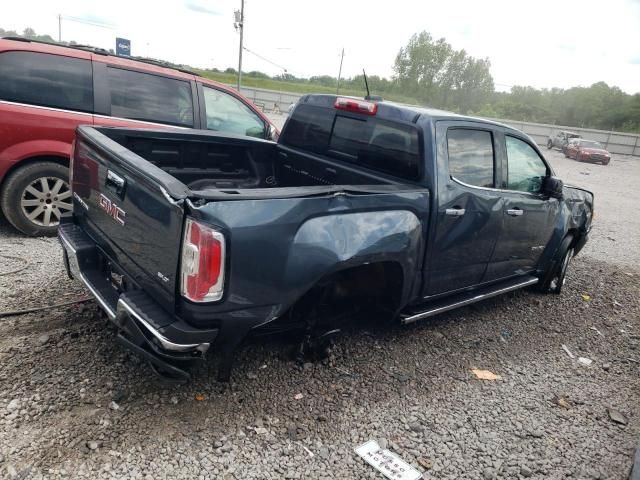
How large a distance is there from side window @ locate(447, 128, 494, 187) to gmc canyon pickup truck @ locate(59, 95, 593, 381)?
0.02 metres

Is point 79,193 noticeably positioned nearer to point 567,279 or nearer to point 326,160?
point 326,160

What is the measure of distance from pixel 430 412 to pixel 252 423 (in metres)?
1.17

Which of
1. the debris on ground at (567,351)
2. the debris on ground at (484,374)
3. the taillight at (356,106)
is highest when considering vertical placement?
the taillight at (356,106)

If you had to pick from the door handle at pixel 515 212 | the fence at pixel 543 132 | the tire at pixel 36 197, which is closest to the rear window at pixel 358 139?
the door handle at pixel 515 212

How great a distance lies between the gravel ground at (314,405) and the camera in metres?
2.47

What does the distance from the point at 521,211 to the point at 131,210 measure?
328 cm

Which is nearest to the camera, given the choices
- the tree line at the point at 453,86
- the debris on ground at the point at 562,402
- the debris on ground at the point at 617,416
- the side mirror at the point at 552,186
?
the debris on ground at the point at 617,416

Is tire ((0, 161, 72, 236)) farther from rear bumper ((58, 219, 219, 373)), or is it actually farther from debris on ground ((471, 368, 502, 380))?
debris on ground ((471, 368, 502, 380))

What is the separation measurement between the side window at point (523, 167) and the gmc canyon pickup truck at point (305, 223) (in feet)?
0.07

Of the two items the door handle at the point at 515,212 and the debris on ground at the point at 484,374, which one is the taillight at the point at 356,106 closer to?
the door handle at the point at 515,212

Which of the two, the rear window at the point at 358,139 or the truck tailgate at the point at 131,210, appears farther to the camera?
the rear window at the point at 358,139

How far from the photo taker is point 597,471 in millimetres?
2781

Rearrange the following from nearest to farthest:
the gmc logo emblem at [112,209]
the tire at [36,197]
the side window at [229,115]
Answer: the gmc logo emblem at [112,209], the tire at [36,197], the side window at [229,115]

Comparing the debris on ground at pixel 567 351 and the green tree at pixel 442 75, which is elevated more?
the green tree at pixel 442 75
